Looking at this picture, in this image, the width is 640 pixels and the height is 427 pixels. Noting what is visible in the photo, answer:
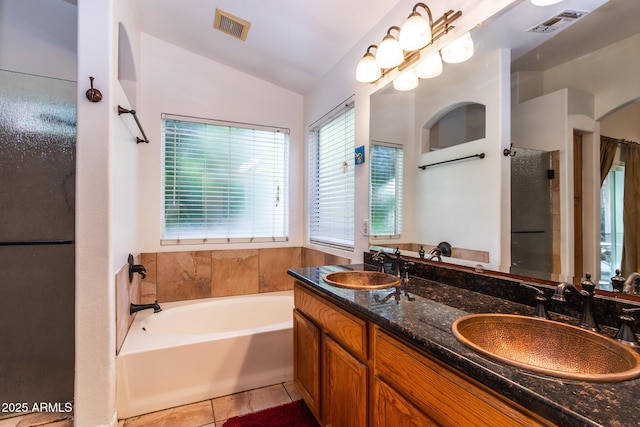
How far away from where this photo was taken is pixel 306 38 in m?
2.20

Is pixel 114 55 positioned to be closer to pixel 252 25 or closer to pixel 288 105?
pixel 252 25

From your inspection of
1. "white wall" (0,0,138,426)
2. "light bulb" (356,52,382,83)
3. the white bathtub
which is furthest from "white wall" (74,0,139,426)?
"light bulb" (356,52,382,83)

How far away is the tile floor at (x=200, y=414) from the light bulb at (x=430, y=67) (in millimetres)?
2108

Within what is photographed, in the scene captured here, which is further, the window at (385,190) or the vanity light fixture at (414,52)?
the window at (385,190)

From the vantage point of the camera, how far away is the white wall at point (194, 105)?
2578 millimetres

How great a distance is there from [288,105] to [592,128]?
2.59 meters

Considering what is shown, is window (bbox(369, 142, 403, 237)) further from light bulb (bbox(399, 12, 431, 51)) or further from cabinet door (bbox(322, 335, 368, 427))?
cabinet door (bbox(322, 335, 368, 427))

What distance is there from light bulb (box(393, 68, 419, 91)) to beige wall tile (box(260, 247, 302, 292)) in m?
1.88

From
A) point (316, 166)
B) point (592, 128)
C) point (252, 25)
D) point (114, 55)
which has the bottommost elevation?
point (592, 128)

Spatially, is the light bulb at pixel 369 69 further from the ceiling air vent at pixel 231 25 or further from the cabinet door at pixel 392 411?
the cabinet door at pixel 392 411

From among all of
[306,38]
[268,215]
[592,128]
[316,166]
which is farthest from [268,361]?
[306,38]

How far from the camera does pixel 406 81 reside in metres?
1.76

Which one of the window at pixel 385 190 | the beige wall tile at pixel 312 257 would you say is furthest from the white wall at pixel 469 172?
the beige wall tile at pixel 312 257

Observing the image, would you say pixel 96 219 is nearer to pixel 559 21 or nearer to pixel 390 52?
pixel 390 52
